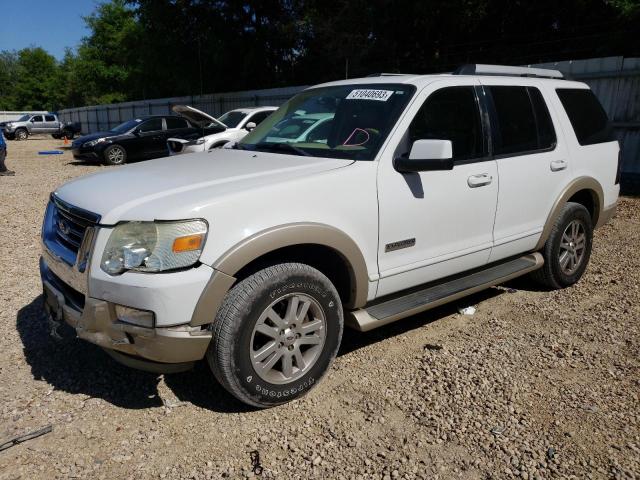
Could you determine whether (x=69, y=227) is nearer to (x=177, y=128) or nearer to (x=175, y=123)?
(x=177, y=128)

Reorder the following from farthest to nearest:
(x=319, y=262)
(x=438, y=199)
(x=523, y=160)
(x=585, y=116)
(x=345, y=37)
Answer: (x=345, y=37) → (x=585, y=116) → (x=523, y=160) → (x=438, y=199) → (x=319, y=262)

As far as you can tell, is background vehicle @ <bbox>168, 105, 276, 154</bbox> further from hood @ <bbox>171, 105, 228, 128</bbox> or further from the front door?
the front door

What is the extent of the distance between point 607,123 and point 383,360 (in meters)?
3.44

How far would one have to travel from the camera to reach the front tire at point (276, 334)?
2.74 m

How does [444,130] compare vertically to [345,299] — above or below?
above

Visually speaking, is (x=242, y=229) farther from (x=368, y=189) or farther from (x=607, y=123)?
(x=607, y=123)

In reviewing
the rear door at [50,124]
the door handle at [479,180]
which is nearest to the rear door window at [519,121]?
the door handle at [479,180]

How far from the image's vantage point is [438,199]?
3516mm

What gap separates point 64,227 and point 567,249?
13.9 feet

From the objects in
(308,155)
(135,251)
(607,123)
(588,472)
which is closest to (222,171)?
(308,155)

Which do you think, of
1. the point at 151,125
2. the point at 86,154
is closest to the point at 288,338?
the point at 86,154

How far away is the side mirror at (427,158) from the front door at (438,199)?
0.25 ft

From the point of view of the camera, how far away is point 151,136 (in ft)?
53.8

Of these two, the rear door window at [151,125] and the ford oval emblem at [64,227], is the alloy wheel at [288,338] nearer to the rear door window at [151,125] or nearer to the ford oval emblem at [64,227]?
the ford oval emblem at [64,227]
